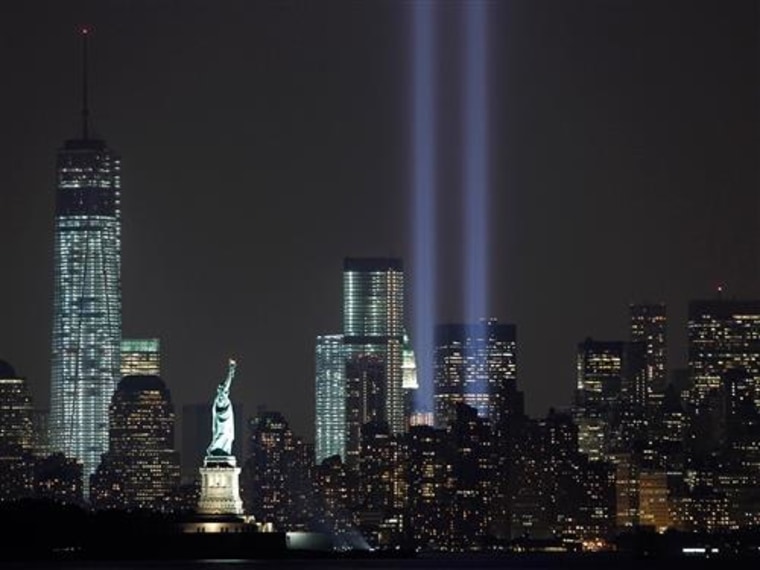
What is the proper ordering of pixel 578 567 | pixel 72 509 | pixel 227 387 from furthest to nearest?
pixel 578 567 < pixel 72 509 < pixel 227 387

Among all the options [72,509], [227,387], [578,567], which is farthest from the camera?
[578,567]

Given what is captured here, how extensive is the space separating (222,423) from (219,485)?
141 inches

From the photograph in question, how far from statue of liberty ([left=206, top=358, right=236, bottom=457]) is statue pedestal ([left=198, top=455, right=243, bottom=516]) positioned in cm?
45

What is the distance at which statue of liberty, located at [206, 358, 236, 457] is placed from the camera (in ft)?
536

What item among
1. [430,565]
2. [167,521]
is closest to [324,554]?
[430,565]

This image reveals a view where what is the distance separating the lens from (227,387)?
534 ft

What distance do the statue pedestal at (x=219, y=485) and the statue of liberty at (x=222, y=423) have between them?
0.45 m

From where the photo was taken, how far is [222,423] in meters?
164

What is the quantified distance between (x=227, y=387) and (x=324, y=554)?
2563 centimetres

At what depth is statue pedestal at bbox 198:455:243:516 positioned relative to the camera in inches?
6511

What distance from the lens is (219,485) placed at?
166 m

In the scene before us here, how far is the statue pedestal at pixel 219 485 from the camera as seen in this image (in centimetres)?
16538

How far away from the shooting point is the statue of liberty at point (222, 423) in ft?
536

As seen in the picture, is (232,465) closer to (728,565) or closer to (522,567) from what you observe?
(522,567)
